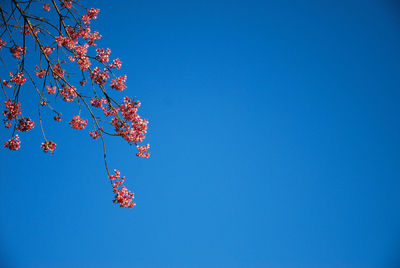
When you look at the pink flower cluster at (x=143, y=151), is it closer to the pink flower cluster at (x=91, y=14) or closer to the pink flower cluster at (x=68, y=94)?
the pink flower cluster at (x=68, y=94)

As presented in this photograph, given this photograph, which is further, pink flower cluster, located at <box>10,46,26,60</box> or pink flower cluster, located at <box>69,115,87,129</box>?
pink flower cluster, located at <box>69,115,87,129</box>

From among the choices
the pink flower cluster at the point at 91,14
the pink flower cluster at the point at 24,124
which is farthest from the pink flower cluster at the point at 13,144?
A: the pink flower cluster at the point at 91,14

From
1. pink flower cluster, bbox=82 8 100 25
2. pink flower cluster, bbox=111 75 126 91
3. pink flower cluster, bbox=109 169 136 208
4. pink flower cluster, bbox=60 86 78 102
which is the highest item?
pink flower cluster, bbox=82 8 100 25

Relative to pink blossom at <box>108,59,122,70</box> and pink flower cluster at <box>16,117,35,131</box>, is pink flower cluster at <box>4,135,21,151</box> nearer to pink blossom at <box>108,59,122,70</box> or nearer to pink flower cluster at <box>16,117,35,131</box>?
pink flower cluster at <box>16,117,35,131</box>

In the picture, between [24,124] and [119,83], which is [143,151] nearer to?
[119,83]

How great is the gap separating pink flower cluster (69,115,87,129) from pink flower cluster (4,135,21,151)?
1039mm

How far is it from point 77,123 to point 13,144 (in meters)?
1.22

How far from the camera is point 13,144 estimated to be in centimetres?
489

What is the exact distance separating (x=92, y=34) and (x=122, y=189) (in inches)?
132

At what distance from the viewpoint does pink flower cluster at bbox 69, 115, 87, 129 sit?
571cm

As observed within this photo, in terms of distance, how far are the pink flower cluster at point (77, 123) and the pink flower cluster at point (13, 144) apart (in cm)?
104

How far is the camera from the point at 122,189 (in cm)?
543

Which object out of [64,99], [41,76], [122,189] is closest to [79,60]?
[64,99]

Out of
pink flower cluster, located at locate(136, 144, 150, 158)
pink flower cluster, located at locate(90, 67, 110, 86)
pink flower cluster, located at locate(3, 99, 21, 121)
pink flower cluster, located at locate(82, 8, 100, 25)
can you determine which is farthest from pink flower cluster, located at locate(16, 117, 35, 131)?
pink flower cluster, located at locate(82, 8, 100, 25)
